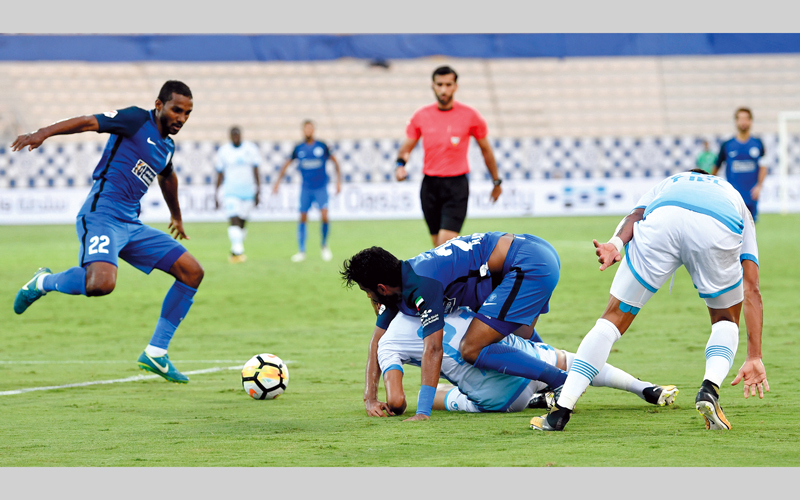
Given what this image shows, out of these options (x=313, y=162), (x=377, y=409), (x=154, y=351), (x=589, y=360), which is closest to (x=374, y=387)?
(x=377, y=409)

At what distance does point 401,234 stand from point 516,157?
11.0 m

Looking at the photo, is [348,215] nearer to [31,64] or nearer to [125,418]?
[31,64]

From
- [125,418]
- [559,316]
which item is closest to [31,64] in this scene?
[559,316]

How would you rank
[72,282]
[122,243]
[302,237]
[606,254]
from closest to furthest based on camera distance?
[606,254] < [72,282] < [122,243] < [302,237]

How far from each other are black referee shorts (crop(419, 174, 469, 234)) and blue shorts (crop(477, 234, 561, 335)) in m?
4.06

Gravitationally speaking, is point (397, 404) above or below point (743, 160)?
below

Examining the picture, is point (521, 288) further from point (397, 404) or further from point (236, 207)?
point (236, 207)

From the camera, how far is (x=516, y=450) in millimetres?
4066

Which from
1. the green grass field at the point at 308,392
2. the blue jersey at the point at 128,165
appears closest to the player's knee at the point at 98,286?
the blue jersey at the point at 128,165

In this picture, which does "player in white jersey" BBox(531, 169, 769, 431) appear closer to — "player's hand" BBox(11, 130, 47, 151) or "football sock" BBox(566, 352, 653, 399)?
"football sock" BBox(566, 352, 653, 399)

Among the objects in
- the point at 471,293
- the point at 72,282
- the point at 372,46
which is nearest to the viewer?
the point at 471,293

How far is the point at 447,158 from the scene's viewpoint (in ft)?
31.4

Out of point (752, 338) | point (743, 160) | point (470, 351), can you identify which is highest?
point (743, 160)

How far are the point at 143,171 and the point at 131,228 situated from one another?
0.41m
